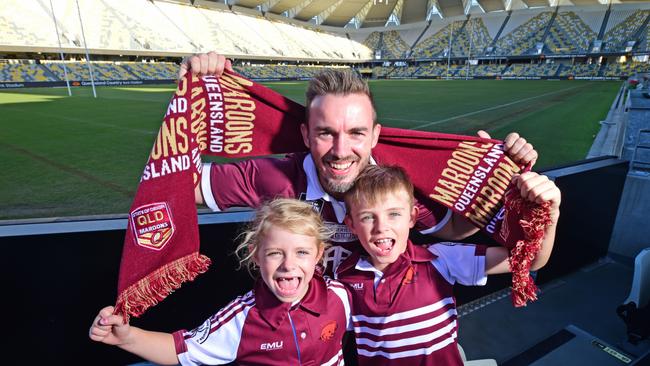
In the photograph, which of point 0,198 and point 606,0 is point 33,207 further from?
point 606,0

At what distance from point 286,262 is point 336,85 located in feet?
2.96

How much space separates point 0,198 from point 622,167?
323 inches

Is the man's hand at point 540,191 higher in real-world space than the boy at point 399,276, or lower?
higher

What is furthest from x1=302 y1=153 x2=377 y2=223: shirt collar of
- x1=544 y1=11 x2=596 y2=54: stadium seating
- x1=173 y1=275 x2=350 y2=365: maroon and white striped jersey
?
x1=544 y1=11 x2=596 y2=54: stadium seating

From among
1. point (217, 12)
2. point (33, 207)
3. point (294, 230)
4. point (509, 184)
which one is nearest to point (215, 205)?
point (294, 230)

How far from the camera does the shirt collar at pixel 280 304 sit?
4.92 feet

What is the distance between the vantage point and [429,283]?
5.61 feet

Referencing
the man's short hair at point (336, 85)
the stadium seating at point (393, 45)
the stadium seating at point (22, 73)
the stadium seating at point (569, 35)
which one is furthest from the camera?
the stadium seating at point (393, 45)

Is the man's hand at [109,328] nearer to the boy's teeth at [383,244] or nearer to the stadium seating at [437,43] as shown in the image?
the boy's teeth at [383,244]

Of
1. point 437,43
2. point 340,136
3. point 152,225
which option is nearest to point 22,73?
point 152,225

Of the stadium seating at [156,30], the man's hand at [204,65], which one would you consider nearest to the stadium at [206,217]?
Answer: the stadium seating at [156,30]

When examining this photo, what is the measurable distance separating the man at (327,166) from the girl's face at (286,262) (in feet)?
1.19

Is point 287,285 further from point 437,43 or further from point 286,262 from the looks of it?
point 437,43

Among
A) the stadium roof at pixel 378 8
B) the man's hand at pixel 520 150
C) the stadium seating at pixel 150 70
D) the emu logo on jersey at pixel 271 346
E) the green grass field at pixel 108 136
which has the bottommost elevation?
the green grass field at pixel 108 136
